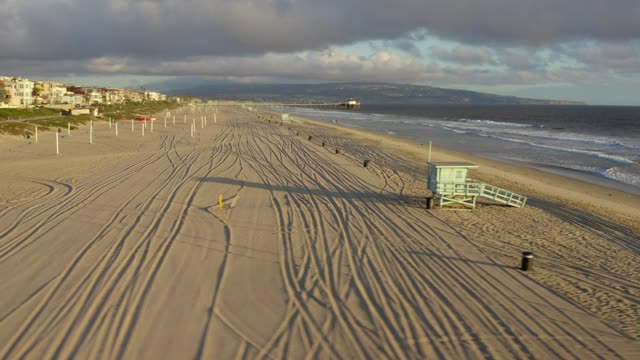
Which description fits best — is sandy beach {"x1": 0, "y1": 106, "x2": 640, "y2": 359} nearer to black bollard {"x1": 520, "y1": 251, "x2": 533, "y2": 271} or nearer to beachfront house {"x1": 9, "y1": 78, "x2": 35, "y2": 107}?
black bollard {"x1": 520, "y1": 251, "x2": 533, "y2": 271}

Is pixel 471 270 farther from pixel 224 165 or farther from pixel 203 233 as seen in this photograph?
pixel 224 165

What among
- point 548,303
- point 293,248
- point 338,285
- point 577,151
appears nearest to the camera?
point 548,303

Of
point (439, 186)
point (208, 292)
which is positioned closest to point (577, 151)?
point (439, 186)

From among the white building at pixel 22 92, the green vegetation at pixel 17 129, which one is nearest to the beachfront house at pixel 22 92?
the white building at pixel 22 92

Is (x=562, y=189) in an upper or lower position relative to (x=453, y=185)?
lower

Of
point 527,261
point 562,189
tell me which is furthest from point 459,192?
point 562,189

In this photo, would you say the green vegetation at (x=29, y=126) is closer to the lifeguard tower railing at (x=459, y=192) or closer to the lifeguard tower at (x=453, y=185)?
the lifeguard tower at (x=453, y=185)

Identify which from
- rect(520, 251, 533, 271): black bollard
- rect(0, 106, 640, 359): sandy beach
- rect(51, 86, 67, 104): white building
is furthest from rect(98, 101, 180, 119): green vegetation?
rect(520, 251, 533, 271): black bollard

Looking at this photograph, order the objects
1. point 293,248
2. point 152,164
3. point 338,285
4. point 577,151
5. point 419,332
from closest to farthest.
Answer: point 419,332, point 338,285, point 293,248, point 152,164, point 577,151

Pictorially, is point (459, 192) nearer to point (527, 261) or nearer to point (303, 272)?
point (527, 261)
